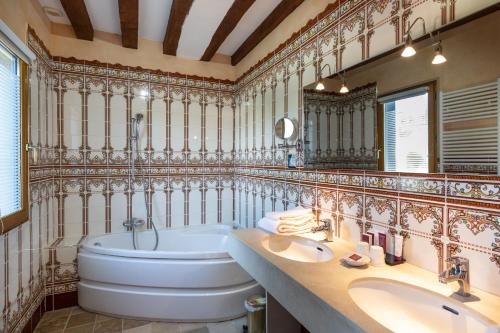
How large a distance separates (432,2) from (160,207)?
2.90 m

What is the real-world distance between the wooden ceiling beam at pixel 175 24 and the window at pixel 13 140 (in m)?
1.17

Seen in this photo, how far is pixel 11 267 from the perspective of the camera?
1.74m

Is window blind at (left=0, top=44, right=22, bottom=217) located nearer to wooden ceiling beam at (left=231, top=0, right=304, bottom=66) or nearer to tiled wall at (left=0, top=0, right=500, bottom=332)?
tiled wall at (left=0, top=0, right=500, bottom=332)

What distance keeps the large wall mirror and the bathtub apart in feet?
4.36

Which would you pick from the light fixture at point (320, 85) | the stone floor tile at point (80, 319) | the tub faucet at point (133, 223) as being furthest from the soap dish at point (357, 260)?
the tub faucet at point (133, 223)

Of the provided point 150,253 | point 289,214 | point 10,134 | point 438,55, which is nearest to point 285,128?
point 289,214

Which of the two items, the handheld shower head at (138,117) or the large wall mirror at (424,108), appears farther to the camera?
the handheld shower head at (138,117)

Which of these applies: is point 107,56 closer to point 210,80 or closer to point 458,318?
point 210,80

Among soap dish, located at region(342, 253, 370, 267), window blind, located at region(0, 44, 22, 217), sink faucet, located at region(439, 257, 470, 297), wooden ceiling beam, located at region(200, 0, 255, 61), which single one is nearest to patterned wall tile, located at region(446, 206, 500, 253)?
sink faucet, located at region(439, 257, 470, 297)

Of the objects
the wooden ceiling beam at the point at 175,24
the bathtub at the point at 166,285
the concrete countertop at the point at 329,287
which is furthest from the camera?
the bathtub at the point at 166,285

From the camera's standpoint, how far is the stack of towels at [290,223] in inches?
67.4

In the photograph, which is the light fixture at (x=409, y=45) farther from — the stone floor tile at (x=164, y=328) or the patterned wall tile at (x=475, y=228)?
the stone floor tile at (x=164, y=328)

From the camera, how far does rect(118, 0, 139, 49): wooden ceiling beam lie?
84.3 inches

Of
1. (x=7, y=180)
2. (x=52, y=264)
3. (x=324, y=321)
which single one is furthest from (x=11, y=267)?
(x=324, y=321)
